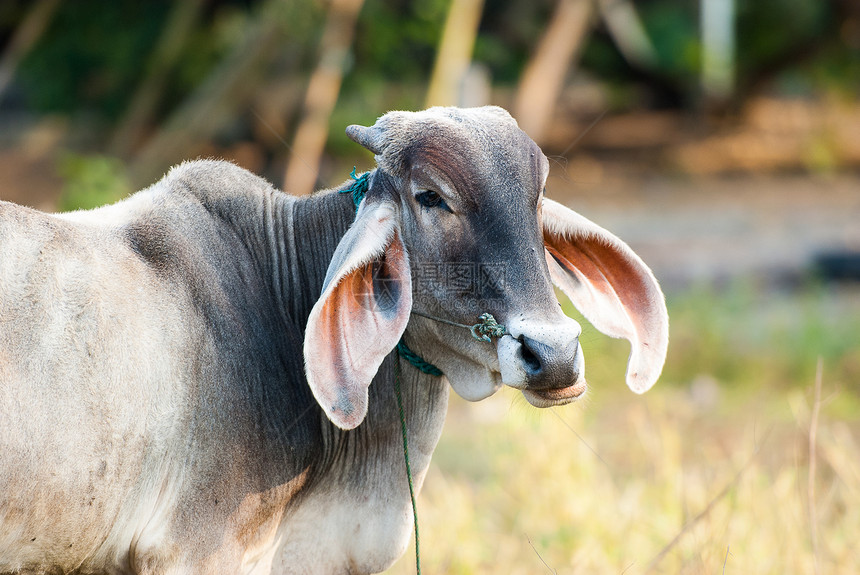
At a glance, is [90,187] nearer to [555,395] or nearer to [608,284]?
[608,284]

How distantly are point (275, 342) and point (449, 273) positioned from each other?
1.91ft

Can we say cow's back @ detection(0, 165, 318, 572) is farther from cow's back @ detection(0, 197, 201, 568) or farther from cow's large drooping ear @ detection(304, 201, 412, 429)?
cow's large drooping ear @ detection(304, 201, 412, 429)

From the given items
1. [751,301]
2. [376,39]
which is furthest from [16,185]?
[751,301]

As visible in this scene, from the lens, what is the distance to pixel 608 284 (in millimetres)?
2973

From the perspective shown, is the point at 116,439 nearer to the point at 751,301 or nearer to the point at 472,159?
the point at 472,159

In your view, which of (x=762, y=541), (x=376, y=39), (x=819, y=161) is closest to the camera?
(x=762, y=541)

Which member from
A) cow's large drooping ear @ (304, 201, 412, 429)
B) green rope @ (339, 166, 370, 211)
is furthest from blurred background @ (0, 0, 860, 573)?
green rope @ (339, 166, 370, 211)

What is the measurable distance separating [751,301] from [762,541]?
13.7 ft

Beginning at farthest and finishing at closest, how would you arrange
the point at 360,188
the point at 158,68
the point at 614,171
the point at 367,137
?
the point at 614,171
the point at 158,68
the point at 360,188
the point at 367,137

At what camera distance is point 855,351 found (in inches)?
271

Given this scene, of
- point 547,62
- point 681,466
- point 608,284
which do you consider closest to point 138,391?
point 608,284

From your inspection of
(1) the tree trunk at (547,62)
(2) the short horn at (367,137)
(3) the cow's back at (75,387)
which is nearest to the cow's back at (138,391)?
(3) the cow's back at (75,387)

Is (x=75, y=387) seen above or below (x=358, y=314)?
below

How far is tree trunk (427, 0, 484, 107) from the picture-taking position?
8.78 metres
